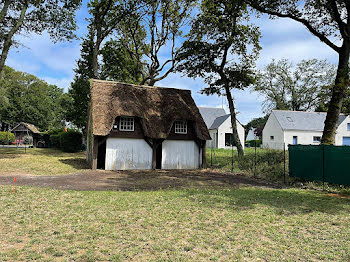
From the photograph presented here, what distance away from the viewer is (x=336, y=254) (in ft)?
16.1

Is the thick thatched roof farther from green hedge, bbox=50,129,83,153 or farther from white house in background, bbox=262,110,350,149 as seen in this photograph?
white house in background, bbox=262,110,350,149

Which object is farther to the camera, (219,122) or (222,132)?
(219,122)

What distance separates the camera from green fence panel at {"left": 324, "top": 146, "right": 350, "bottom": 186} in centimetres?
1251

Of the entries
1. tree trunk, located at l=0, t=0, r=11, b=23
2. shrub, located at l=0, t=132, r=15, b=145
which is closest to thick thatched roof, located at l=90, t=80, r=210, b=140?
tree trunk, located at l=0, t=0, r=11, b=23

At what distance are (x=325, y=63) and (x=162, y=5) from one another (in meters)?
38.6

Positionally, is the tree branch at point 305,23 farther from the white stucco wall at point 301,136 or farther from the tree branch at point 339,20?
the white stucco wall at point 301,136

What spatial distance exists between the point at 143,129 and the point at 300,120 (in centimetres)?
3320

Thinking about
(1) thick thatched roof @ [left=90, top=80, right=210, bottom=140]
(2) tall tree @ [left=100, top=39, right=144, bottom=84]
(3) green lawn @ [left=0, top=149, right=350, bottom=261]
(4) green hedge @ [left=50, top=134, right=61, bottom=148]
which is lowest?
(3) green lawn @ [left=0, top=149, right=350, bottom=261]

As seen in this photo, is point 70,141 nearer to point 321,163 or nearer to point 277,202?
point 321,163

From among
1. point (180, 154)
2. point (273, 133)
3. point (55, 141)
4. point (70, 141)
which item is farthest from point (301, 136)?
point (55, 141)

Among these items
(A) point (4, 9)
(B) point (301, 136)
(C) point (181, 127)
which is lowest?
(B) point (301, 136)

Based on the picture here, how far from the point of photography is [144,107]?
820 inches

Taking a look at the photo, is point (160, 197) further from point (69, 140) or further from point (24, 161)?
point (69, 140)

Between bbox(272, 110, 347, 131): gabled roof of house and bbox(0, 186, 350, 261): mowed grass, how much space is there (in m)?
34.8
